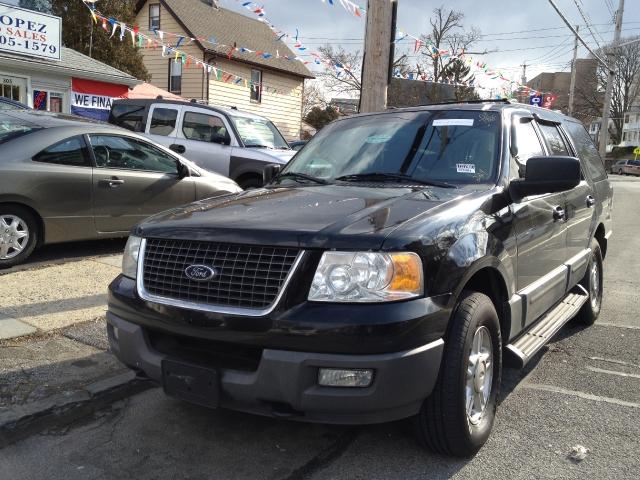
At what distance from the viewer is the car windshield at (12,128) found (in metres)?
6.16

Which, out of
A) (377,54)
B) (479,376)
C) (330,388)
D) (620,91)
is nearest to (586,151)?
(377,54)

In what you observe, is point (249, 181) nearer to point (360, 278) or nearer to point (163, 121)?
point (163, 121)

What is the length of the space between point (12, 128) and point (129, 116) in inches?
189

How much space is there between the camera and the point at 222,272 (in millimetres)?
2779

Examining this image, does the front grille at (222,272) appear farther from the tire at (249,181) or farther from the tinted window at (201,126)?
the tinted window at (201,126)

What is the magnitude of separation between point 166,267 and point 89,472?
41.4 inches

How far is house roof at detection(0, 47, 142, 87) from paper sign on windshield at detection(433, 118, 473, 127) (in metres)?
13.7

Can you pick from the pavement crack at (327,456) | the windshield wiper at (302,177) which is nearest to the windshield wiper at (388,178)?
the windshield wiper at (302,177)

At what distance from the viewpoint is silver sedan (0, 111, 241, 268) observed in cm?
598

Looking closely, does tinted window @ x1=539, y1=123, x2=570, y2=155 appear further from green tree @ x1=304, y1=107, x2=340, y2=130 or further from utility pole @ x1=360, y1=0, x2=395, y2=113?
green tree @ x1=304, y1=107, x2=340, y2=130

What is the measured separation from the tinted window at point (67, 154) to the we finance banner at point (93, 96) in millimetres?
11334

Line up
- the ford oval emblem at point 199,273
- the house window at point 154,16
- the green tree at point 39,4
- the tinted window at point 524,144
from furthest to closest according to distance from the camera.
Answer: the house window at point 154,16 → the green tree at point 39,4 → the tinted window at point 524,144 → the ford oval emblem at point 199,273

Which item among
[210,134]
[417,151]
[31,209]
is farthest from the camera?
[210,134]

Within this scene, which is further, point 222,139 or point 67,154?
point 222,139
